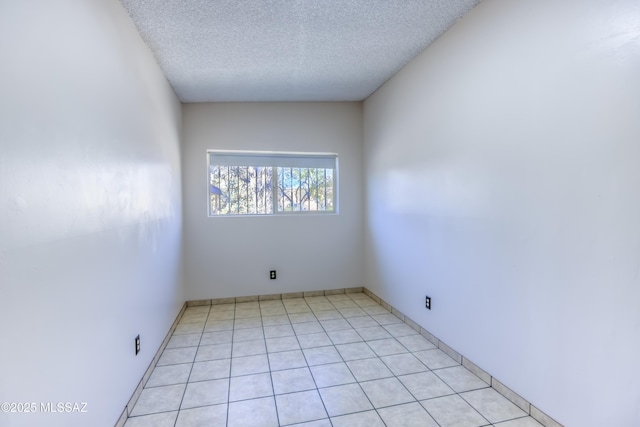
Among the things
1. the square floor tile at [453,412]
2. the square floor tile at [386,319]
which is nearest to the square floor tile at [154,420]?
the square floor tile at [453,412]

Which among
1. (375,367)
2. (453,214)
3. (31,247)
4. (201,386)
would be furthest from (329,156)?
(31,247)

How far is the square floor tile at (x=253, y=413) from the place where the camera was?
1.69 meters

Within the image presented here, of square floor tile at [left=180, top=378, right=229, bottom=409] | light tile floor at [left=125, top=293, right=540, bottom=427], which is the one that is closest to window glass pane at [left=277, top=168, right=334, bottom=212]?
light tile floor at [left=125, top=293, right=540, bottom=427]

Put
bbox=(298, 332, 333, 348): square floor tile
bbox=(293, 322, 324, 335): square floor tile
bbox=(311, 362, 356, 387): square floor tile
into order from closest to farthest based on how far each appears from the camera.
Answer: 1. bbox=(311, 362, 356, 387): square floor tile
2. bbox=(298, 332, 333, 348): square floor tile
3. bbox=(293, 322, 324, 335): square floor tile

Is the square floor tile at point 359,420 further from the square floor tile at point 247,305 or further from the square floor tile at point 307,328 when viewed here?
the square floor tile at point 247,305

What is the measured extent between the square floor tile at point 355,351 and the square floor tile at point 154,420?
122 centimetres

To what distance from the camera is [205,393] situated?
1959 mm

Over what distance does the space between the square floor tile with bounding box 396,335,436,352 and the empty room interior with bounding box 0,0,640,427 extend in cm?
3

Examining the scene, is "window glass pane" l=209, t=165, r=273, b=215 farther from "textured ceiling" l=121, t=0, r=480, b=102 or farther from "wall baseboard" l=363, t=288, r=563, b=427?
"wall baseboard" l=363, t=288, r=563, b=427

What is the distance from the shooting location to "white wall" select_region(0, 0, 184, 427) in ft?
3.01

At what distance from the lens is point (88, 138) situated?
1353 mm

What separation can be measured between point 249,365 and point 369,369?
2.91 feet

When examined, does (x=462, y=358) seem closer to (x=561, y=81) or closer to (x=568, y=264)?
(x=568, y=264)

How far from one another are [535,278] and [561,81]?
A: 1028 mm
